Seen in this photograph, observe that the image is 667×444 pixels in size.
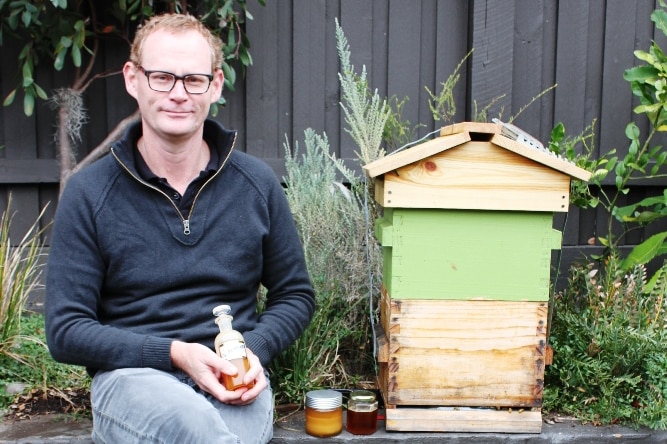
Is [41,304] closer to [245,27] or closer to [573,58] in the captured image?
[245,27]

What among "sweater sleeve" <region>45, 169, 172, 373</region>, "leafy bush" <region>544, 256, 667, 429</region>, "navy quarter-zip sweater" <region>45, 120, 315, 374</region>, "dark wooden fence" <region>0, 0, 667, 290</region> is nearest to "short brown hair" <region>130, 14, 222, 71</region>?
"navy quarter-zip sweater" <region>45, 120, 315, 374</region>

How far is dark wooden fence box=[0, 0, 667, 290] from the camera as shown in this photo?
12.8 feet

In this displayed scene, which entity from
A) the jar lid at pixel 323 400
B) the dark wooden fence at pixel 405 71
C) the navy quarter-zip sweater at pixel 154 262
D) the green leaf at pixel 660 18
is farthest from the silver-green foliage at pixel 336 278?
the green leaf at pixel 660 18

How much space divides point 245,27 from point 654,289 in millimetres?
2662

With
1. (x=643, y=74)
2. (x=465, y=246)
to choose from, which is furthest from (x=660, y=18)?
(x=465, y=246)

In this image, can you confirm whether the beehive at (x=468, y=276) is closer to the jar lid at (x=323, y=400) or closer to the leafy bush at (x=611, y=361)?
the jar lid at (x=323, y=400)

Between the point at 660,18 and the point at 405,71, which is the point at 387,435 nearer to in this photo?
the point at 405,71

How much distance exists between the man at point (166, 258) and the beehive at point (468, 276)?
0.42 m

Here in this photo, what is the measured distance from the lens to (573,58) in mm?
4016

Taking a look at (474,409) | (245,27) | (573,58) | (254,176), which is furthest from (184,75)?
(573,58)

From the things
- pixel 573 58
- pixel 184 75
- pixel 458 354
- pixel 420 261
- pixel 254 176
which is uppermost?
pixel 573 58

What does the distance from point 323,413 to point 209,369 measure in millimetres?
590

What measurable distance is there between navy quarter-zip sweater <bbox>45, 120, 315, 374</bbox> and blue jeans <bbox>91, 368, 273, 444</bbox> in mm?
73

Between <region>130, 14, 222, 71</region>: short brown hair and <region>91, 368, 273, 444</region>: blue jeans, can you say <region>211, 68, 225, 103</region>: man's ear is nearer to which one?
<region>130, 14, 222, 71</region>: short brown hair
